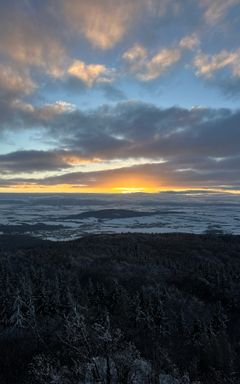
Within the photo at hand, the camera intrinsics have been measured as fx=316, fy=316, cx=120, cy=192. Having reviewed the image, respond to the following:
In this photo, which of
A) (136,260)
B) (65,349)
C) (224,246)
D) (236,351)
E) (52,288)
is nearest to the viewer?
(65,349)

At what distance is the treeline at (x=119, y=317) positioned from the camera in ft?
62.7

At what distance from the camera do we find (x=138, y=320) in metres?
37.8

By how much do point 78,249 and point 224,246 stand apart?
135 feet

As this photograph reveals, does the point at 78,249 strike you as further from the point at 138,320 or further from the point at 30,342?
the point at 30,342

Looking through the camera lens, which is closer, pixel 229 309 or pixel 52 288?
pixel 52 288

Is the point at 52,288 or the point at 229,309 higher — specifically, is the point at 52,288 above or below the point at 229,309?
above

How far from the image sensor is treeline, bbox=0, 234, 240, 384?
19.1m

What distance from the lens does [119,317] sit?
3956 centimetres

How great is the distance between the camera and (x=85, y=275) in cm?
5462

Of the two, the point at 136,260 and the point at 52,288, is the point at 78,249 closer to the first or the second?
the point at 136,260

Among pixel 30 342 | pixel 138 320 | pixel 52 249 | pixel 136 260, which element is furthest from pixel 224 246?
pixel 30 342

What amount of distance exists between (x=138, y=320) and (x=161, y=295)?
8196 millimetres

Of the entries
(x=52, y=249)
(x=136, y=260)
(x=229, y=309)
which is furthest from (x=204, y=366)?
(x=52, y=249)

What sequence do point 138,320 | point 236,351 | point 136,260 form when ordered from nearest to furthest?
point 236,351 → point 138,320 → point 136,260
